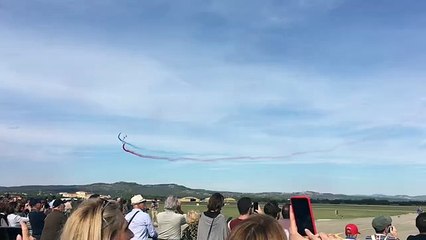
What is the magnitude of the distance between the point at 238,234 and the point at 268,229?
15 cm

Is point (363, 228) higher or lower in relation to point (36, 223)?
higher

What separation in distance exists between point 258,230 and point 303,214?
972 millimetres

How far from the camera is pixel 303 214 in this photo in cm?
341

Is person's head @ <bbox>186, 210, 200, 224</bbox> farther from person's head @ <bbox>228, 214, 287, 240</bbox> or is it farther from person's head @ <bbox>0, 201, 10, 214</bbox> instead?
person's head @ <bbox>228, 214, 287, 240</bbox>

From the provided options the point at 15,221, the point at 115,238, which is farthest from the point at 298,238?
the point at 15,221

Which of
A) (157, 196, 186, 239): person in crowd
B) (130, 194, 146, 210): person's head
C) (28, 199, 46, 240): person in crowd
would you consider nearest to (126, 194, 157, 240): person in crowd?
(157, 196, 186, 239): person in crowd

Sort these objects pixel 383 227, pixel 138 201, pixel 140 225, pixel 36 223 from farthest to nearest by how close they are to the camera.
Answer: pixel 36 223 → pixel 138 201 → pixel 140 225 → pixel 383 227

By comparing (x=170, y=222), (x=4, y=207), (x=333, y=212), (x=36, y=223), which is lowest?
(x=36, y=223)

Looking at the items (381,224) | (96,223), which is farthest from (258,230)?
(381,224)

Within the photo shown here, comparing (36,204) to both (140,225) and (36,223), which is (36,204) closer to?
(36,223)

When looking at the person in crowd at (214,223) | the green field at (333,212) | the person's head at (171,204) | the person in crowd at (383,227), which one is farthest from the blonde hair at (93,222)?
the green field at (333,212)

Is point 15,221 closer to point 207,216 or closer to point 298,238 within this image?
point 207,216

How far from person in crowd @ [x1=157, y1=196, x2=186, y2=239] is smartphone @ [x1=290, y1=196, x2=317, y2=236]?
6467 mm

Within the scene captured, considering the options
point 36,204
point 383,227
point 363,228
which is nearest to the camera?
→ point 383,227
